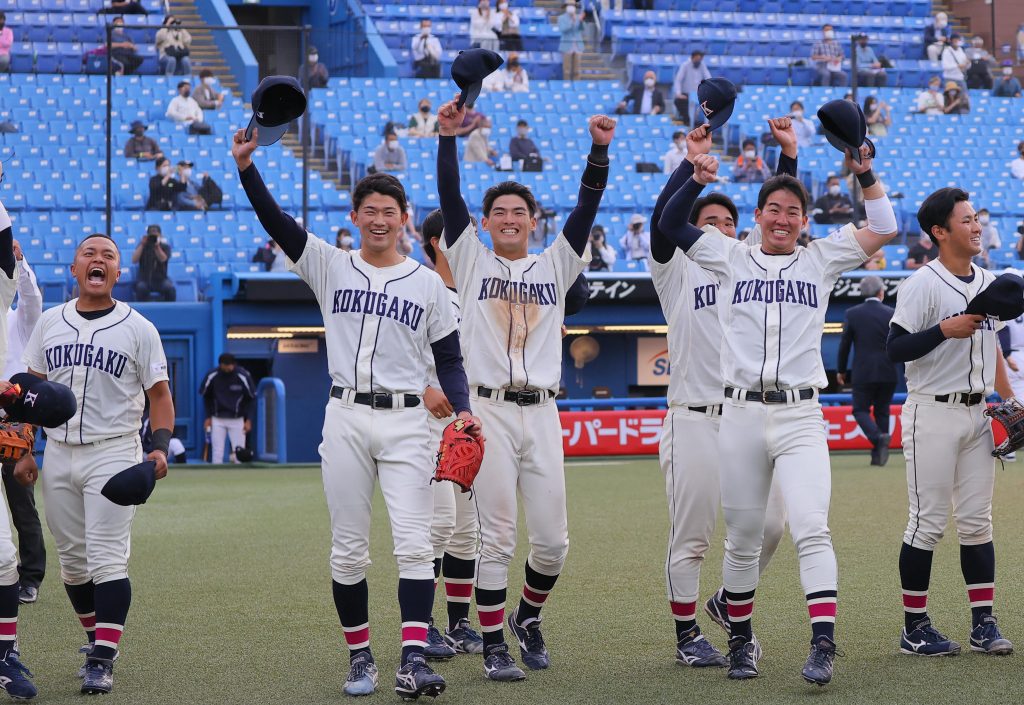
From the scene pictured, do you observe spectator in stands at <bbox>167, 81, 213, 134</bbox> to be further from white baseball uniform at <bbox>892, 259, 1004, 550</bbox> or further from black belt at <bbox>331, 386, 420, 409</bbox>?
white baseball uniform at <bbox>892, 259, 1004, 550</bbox>

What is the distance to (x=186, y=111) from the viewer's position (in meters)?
20.7

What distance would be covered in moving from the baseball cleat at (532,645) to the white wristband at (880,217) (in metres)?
2.06

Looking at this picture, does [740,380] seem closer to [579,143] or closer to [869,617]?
[869,617]

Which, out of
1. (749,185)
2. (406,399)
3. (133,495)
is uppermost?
(749,185)

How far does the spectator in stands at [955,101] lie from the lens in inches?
984

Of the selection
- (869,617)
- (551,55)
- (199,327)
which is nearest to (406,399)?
(869,617)

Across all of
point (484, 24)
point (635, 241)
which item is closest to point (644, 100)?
point (484, 24)

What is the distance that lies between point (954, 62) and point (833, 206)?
259 inches

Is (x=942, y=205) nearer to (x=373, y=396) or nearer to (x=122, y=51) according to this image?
(x=373, y=396)

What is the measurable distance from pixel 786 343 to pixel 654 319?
1334 cm

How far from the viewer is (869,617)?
251 inches

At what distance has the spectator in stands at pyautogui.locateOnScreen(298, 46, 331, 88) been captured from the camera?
18969 millimetres

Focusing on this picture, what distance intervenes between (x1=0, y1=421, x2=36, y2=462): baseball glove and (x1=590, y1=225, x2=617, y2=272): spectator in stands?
13.7 m

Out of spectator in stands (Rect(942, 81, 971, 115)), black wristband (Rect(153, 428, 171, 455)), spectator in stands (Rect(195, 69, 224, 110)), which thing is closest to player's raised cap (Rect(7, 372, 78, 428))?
black wristband (Rect(153, 428, 171, 455))
